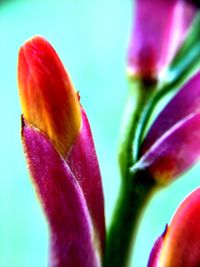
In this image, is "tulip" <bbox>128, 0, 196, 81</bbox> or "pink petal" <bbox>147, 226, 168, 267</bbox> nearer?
"pink petal" <bbox>147, 226, 168, 267</bbox>

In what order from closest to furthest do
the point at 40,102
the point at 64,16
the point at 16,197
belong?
the point at 40,102
the point at 16,197
the point at 64,16

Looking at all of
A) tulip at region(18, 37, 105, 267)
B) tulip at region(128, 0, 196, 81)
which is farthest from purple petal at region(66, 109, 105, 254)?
tulip at region(128, 0, 196, 81)

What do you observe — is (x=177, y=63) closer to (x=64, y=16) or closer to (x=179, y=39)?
(x=179, y=39)

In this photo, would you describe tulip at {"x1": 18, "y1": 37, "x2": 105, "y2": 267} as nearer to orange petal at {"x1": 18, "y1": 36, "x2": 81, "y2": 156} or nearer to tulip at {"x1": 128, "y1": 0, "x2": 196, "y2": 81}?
orange petal at {"x1": 18, "y1": 36, "x2": 81, "y2": 156}

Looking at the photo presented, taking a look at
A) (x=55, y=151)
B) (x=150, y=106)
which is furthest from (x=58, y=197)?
(x=150, y=106)

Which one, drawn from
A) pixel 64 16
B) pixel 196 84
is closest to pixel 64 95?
pixel 196 84

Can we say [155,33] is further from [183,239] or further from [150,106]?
[183,239]
